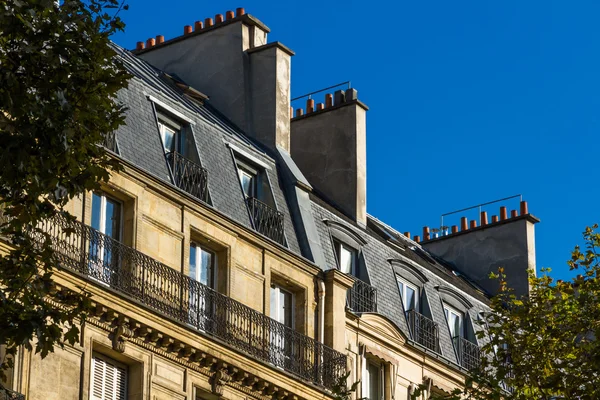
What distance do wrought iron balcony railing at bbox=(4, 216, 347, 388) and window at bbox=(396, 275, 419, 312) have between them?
4.29 meters

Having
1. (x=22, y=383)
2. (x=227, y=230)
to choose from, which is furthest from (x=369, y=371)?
(x=22, y=383)

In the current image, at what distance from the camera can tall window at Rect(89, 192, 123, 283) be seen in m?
31.2

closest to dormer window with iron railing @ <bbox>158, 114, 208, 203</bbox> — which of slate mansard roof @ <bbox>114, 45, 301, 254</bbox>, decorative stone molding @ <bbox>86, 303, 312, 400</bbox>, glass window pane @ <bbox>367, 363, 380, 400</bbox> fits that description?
slate mansard roof @ <bbox>114, 45, 301, 254</bbox>

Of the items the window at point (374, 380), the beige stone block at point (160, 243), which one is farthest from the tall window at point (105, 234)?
the window at point (374, 380)

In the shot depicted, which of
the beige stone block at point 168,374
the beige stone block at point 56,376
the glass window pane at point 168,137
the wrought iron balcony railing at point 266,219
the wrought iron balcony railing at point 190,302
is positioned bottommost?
the beige stone block at point 56,376

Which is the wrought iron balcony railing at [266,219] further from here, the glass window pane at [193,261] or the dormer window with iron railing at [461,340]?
the dormer window with iron railing at [461,340]

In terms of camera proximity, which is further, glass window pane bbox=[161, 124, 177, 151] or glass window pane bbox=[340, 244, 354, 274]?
glass window pane bbox=[340, 244, 354, 274]

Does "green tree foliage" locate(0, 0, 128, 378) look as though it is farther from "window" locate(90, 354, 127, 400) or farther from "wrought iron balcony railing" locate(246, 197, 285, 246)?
"wrought iron balcony railing" locate(246, 197, 285, 246)

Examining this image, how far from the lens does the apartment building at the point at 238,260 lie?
31.5 m

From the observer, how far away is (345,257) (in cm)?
3878

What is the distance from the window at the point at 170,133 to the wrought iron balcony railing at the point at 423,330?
788 centimetres

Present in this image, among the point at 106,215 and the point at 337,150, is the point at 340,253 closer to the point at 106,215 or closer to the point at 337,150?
the point at 337,150

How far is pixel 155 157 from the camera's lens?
110 feet

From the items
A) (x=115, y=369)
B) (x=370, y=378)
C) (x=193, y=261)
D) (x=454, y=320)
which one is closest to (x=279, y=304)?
(x=193, y=261)
